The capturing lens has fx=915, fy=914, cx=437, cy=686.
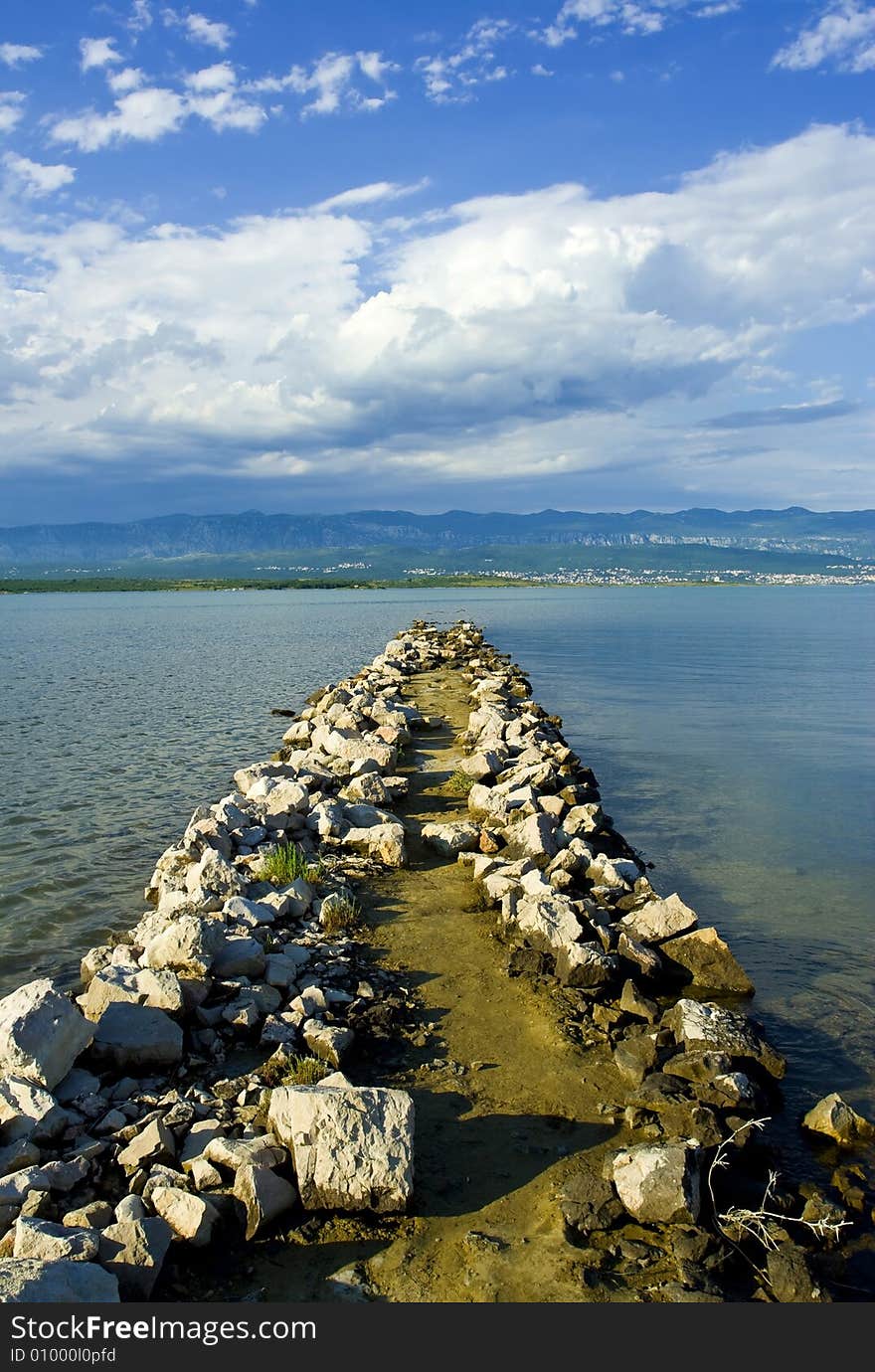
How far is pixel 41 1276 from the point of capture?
5004 mm

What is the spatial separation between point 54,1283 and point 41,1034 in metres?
2.48

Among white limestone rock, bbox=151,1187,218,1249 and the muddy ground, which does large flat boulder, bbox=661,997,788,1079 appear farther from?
white limestone rock, bbox=151,1187,218,1249

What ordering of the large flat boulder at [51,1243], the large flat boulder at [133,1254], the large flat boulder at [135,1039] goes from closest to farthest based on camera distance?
the large flat boulder at [51,1243]
the large flat boulder at [133,1254]
the large flat boulder at [135,1039]

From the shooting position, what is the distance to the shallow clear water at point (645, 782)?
11.6 m

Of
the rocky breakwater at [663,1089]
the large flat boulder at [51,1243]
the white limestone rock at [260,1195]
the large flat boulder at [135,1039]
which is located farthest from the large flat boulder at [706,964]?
the large flat boulder at [51,1243]

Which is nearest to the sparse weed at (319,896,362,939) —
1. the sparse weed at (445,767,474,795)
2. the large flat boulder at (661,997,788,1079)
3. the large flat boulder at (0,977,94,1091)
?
the large flat boulder at (0,977,94,1091)

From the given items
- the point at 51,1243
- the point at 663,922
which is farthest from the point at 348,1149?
the point at 663,922

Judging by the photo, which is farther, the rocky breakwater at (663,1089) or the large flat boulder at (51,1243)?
the rocky breakwater at (663,1089)

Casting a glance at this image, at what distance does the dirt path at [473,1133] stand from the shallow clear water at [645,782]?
2.39 m

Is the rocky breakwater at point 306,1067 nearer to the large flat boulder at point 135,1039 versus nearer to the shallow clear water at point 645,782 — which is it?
the large flat boulder at point 135,1039

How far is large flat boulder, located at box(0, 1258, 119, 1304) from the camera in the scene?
16.1 ft

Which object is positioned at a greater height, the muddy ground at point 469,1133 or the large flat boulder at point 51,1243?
the large flat boulder at point 51,1243

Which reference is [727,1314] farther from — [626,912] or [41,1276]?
[626,912]

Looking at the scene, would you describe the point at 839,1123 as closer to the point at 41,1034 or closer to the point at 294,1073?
the point at 294,1073
